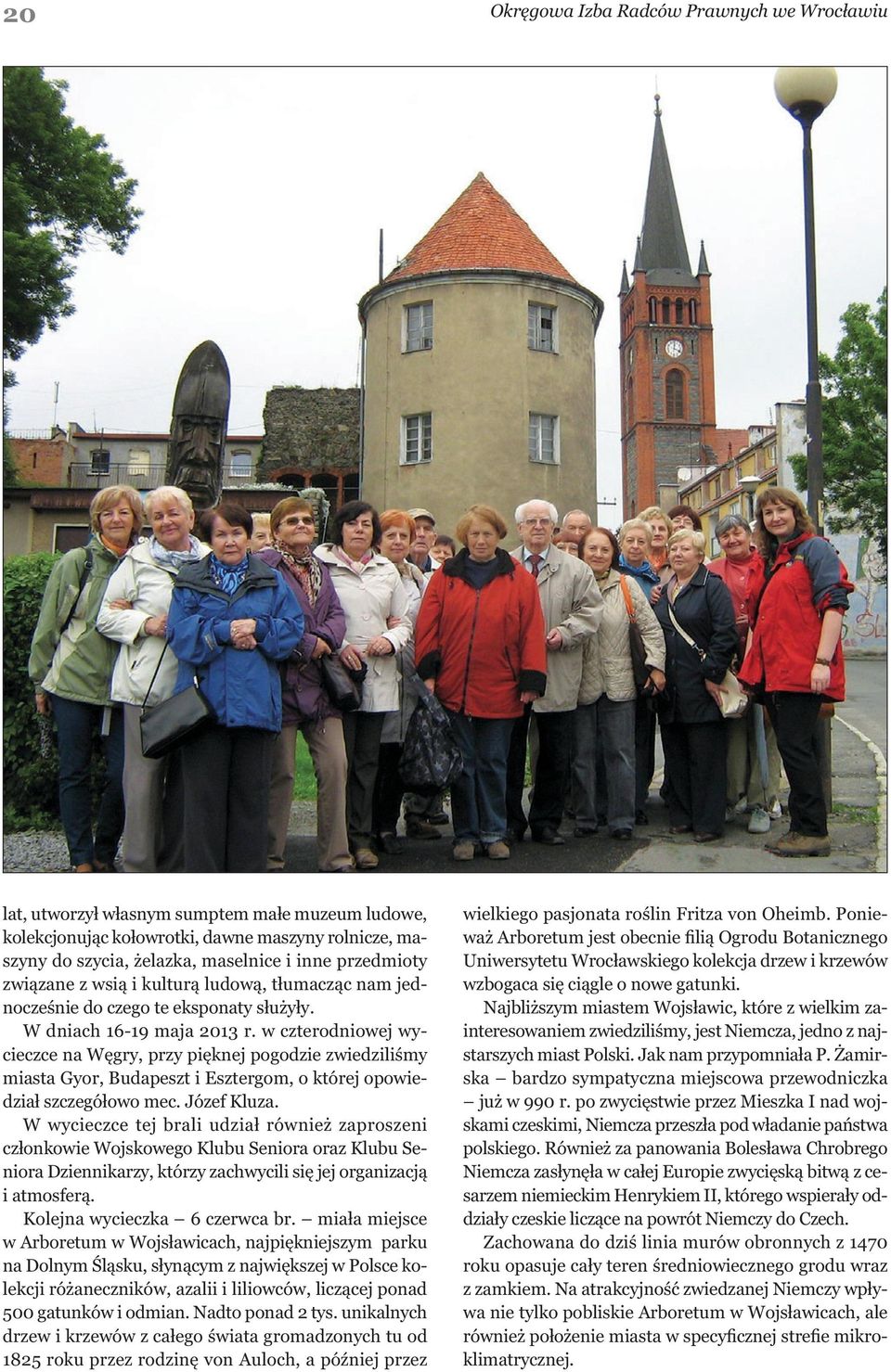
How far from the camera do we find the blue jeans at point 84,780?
13.5ft

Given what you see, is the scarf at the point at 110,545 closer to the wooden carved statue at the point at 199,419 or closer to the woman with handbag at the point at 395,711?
the woman with handbag at the point at 395,711

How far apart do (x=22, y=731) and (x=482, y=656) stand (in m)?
2.65

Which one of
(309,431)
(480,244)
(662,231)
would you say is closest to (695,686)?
(480,244)

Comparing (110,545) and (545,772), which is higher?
(110,545)

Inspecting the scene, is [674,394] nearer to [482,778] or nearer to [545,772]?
[545,772]

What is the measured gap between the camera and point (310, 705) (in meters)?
4.01

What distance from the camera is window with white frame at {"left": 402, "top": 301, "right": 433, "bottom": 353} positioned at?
21.7m

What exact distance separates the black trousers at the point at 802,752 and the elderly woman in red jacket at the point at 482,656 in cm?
104

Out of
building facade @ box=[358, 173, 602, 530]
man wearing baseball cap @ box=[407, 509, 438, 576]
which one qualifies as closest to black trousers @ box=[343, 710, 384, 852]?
man wearing baseball cap @ box=[407, 509, 438, 576]

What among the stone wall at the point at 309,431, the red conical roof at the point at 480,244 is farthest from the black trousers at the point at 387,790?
the stone wall at the point at 309,431

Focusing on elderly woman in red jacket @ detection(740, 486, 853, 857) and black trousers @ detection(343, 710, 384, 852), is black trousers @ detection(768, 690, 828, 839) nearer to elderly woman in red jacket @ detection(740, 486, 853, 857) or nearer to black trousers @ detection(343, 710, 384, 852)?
elderly woman in red jacket @ detection(740, 486, 853, 857)

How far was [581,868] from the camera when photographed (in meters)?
4.30
